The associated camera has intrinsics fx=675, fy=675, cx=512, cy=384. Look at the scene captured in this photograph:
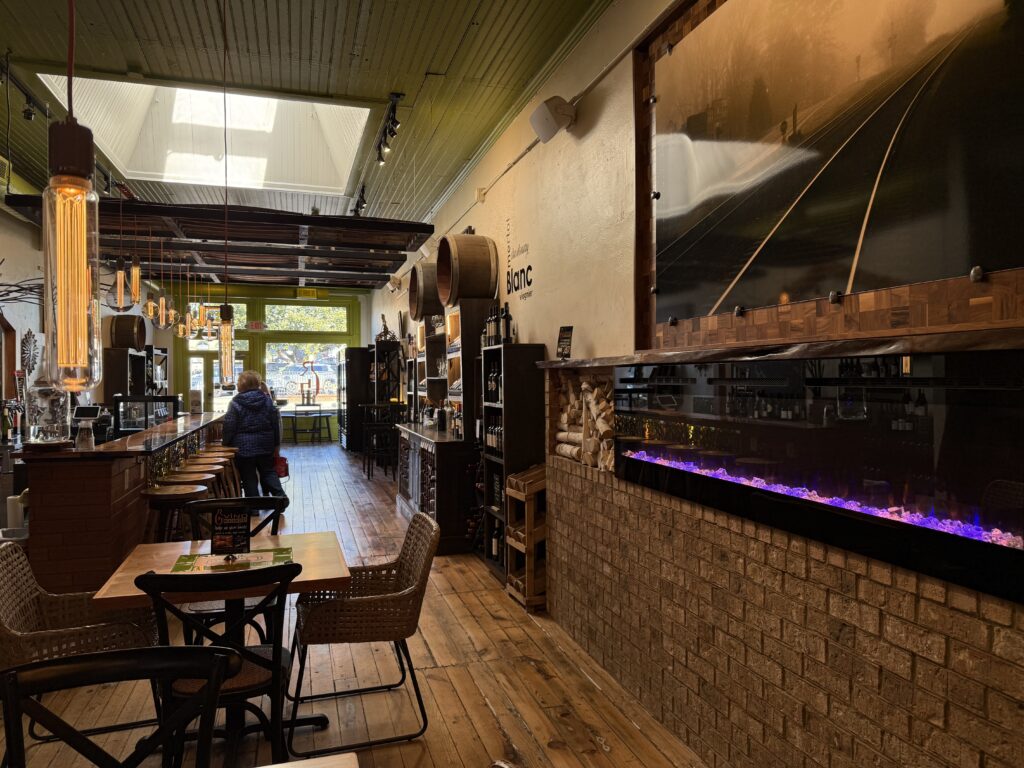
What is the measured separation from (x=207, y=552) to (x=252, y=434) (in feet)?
14.1

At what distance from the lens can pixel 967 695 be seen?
166cm

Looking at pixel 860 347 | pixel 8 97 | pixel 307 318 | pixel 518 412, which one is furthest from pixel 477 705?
pixel 307 318

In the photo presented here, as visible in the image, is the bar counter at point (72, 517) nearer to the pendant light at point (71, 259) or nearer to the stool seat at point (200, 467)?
the stool seat at point (200, 467)

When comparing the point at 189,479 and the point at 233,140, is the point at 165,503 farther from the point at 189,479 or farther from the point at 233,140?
the point at 233,140

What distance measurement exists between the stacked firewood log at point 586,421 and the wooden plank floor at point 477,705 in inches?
45.0

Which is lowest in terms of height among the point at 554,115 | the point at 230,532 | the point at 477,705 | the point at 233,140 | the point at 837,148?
the point at 477,705

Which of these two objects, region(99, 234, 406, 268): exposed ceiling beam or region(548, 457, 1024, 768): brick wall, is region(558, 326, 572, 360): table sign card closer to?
region(548, 457, 1024, 768): brick wall

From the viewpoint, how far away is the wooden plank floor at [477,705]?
2.91m

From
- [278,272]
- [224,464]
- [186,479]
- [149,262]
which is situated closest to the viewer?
[186,479]

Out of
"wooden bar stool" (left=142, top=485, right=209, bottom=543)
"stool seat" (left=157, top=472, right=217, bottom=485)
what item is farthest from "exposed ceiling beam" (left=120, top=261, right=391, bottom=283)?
"wooden bar stool" (left=142, top=485, right=209, bottom=543)

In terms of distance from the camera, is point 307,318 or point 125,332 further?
point 307,318

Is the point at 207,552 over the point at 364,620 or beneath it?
over

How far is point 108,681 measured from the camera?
146cm

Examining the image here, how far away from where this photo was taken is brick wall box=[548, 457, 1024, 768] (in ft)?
5.42
